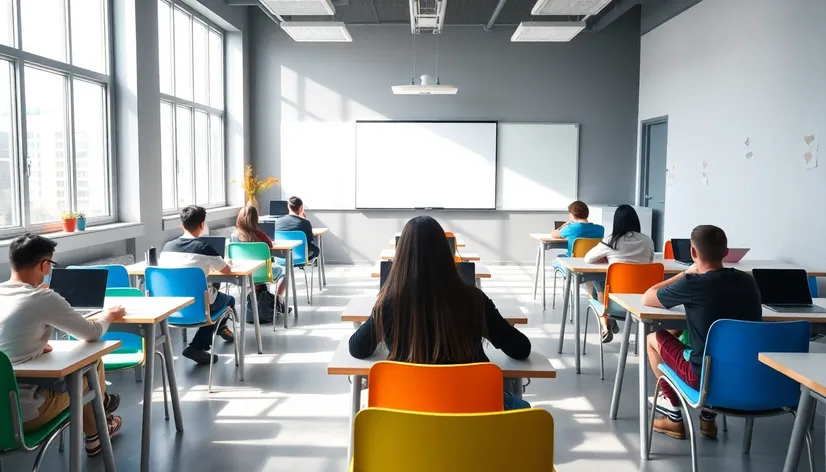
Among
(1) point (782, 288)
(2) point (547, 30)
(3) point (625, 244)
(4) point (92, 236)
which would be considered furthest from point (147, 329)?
(2) point (547, 30)

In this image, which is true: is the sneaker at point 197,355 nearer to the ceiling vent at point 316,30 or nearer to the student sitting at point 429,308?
the student sitting at point 429,308

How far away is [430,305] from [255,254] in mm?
3678

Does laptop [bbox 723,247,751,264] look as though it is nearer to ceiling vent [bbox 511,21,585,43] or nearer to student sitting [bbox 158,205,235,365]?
student sitting [bbox 158,205,235,365]

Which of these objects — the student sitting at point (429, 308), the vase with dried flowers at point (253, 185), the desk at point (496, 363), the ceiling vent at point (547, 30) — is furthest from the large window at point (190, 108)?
the student sitting at point (429, 308)

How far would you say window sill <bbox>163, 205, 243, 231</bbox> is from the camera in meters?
7.12

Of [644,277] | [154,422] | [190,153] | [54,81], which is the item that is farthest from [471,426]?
[190,153]

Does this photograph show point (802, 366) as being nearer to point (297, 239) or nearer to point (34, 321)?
point (34, 321)

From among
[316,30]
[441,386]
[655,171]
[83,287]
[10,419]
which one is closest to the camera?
[441,386]

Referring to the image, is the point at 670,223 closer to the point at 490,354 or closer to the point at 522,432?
the point at 490,354

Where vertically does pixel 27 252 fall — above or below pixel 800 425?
above

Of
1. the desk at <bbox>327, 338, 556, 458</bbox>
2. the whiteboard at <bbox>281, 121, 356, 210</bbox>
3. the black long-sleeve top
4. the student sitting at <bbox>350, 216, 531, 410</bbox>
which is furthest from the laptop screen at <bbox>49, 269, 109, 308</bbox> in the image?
the whiteboard at <bbox>281, 121, 356, 210</bbox>

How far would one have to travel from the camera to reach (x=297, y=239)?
700 centimetres

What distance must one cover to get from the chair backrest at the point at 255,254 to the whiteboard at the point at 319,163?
432 centimetres

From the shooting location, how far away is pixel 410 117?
384 inches
